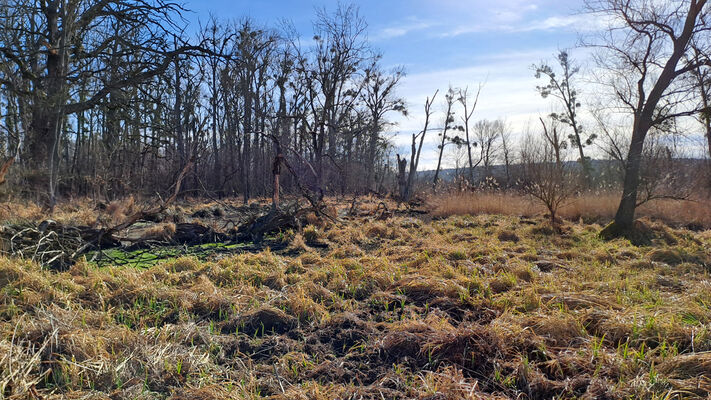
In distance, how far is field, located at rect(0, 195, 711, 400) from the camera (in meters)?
2.52

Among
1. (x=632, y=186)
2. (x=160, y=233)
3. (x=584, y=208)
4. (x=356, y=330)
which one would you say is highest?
(x=632, y=186)

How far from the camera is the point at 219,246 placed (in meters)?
7.17

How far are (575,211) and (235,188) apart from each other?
17469 mm

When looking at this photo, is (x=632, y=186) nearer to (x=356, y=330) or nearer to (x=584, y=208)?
(x=584, y=208)

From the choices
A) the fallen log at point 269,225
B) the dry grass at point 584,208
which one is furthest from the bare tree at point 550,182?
the fallen log at point 269,225

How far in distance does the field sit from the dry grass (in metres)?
6.74

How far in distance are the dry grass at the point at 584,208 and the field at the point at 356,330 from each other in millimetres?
6737

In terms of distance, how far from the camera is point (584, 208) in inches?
485

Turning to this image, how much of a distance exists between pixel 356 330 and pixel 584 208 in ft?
36.6

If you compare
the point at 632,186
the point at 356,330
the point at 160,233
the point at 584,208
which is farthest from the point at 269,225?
the point at 584,208

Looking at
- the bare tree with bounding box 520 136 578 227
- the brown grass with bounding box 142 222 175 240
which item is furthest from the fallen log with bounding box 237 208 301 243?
the bare tree with bounding box 520 136 578 227

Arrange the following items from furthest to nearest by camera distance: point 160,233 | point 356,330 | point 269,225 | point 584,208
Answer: point 584,208, point 269,225, point 160,233, point 356,330

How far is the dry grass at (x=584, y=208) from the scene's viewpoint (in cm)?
1134

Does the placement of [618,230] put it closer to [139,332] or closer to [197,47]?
[139,332]
